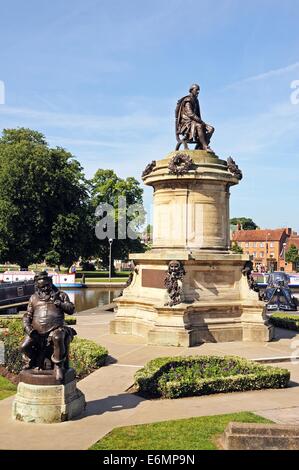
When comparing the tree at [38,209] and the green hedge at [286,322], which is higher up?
the tree at [38,209]

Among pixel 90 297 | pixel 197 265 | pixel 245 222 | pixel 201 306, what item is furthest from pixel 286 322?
pixel 245 222

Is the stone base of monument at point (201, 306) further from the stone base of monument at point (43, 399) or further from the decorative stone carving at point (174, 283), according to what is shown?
the stone base of monument at point (43, 399)

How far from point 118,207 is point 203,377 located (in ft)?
175

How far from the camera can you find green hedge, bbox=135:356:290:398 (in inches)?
404

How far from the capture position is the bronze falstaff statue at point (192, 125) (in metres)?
17.8

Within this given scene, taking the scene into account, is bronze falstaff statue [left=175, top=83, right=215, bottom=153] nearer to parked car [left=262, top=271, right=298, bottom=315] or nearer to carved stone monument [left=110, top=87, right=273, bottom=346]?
carved stone monument [left=110, top=87, right=273, bottom=346]

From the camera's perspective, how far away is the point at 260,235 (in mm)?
119000

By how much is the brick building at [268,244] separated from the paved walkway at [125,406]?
331 ft

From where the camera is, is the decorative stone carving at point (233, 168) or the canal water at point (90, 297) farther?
the canal water at point (90, 297)

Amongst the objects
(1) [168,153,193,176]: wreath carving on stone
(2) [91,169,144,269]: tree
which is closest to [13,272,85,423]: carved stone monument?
(1) [168,153,193,176]: wreath carving on stone

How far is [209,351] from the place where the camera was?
14523 millimetres

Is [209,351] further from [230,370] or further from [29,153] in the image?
[29,153]

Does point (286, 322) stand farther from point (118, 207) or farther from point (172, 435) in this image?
point (118, 207)

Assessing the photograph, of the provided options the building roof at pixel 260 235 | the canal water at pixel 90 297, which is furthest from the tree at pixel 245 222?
the canal water at pixel 90 297
